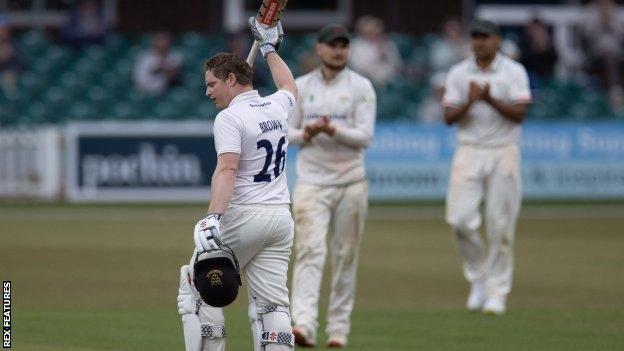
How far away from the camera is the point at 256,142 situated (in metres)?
8.32

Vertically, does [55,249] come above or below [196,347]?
below

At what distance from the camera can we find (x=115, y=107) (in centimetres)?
2612

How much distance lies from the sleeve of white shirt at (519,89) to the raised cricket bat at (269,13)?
3992 mm

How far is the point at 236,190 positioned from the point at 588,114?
64.9 ft

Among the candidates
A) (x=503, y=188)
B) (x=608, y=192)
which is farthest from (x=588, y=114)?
(x=503, y=188)

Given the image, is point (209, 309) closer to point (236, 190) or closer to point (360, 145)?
point (236, 190)

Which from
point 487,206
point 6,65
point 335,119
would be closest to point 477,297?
point 487,206

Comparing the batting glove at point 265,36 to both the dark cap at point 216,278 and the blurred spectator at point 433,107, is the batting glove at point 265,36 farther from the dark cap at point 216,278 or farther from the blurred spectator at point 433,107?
the blurred spectator at point 433,107

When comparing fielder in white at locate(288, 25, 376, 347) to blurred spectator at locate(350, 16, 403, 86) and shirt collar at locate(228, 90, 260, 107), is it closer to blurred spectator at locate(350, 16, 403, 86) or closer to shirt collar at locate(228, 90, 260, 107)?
shirt collar at locate(228, 90, 260, 107)

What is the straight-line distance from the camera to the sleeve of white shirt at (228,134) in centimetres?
812

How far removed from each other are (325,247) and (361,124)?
0.96 m

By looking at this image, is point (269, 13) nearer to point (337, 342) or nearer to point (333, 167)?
point (333, 167)

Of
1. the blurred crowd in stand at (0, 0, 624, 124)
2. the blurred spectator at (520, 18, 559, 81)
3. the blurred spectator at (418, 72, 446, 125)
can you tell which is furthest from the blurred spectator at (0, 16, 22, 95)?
the blurred spectator at (520, 18, 559, 81)

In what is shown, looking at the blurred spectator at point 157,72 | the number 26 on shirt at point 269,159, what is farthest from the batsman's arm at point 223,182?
the blurred spectator at point 157,72
